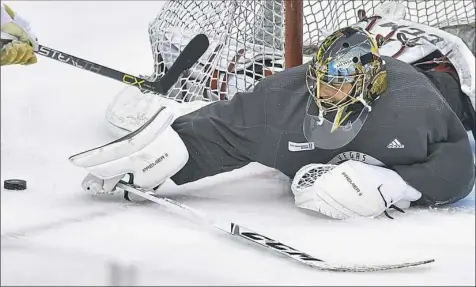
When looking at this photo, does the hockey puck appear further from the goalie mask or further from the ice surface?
the goalie mask

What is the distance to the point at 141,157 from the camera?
2248mm

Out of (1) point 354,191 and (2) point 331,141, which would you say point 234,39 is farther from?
(1) point 354,191

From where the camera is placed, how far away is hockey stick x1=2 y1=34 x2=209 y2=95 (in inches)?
111

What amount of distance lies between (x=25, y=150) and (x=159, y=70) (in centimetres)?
56

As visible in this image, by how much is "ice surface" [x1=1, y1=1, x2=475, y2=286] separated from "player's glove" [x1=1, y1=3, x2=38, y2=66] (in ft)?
0.98

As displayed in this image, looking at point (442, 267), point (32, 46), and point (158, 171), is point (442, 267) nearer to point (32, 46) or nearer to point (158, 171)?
point (158, 171)

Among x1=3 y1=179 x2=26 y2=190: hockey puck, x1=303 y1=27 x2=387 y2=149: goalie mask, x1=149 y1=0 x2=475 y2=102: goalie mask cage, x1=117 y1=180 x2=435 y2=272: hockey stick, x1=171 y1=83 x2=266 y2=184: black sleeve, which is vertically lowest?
x1=117 y1=180 x2=435 y2=272: hockey stick

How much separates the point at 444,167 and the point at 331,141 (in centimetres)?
26

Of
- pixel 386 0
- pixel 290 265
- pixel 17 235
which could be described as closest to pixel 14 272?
pixel 17 235

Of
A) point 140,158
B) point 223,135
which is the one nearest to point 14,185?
A: point 140,158

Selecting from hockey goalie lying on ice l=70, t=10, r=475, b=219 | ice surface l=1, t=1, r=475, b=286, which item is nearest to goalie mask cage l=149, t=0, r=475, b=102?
ice surface l=1, t=1, r=475, b=286

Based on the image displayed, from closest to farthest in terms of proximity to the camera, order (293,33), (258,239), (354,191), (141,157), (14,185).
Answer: (258,239)
(354,191)
(141,157)
(14,185)
(293,33)

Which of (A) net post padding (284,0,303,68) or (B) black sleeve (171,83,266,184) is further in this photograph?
(A) net post padding (284,0,303,68)

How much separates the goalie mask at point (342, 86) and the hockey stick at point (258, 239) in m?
0.33
